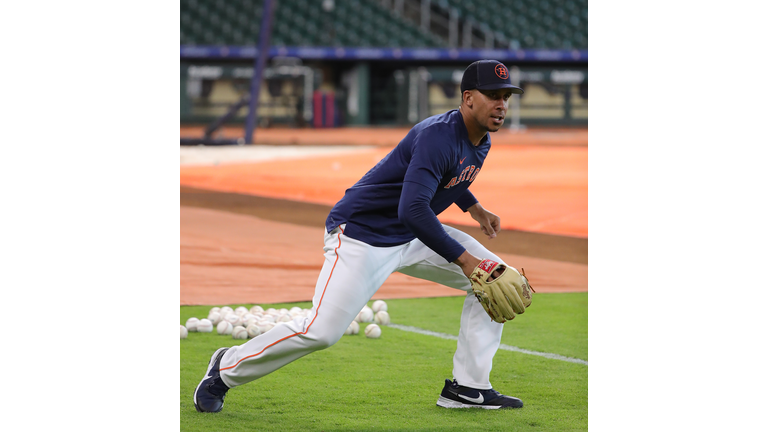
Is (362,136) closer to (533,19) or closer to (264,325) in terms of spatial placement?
(533,19)

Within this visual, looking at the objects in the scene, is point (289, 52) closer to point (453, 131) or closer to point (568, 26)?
point (568, 26)

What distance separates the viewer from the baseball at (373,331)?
4902mm

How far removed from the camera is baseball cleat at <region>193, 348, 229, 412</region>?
3539 millimetres

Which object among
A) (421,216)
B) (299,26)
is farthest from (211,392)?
(299,26)

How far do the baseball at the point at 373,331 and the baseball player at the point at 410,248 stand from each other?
118cm

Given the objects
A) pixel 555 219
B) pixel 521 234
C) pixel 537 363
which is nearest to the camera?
pixel 537 363

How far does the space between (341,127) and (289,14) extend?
171 inches

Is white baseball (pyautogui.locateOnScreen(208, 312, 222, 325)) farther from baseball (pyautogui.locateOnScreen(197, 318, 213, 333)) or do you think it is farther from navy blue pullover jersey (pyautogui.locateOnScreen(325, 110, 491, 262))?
navy blue pullover jersey (pyautogui.locateOnScreen(325, 110, 491, 262))

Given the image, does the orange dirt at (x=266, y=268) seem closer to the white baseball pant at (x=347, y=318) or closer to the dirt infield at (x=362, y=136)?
the white baseball pant at (x=347, y=318)

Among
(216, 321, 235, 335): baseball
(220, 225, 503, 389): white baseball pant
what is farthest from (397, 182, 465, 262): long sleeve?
(216, 321, 235, 335): baseball

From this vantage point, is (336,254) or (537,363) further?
(537,363)

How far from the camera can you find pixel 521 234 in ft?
28.9

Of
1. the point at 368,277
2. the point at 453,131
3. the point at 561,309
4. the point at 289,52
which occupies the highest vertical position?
the point at 289,52
